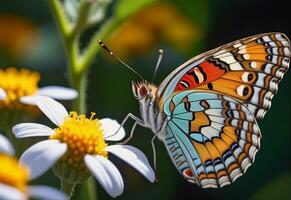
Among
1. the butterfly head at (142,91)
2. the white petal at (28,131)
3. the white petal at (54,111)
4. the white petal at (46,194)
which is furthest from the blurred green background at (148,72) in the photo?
the white petal at (46,194)

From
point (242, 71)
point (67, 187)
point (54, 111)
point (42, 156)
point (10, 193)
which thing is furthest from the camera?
point (242, 71)

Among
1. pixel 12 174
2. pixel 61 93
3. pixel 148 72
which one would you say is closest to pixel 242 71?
pixel 61 93

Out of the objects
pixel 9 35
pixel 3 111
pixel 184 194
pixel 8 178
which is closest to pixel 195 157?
pixel 3 111

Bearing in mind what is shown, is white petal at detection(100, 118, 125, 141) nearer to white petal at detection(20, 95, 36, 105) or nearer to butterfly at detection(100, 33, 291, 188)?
butterfly at detection(100, 33, 291, 188)

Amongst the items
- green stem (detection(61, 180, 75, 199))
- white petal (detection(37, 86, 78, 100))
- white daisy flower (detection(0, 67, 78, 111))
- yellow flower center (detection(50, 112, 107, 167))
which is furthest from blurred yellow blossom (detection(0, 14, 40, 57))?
green stem (detection(61, 180, 75, 199))

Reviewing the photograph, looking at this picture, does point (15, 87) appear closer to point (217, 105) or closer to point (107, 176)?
point (217, 105)
